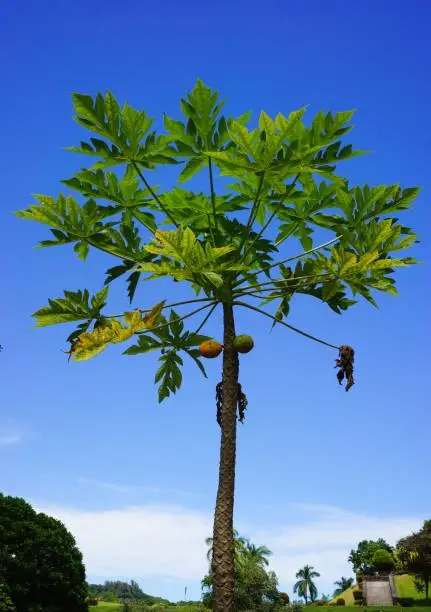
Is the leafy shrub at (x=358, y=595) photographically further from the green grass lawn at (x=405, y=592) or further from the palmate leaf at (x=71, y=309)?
the palmate leaf at (x=71, y=309)

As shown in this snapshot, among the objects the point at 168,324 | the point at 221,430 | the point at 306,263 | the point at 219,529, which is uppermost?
the point at 306,263

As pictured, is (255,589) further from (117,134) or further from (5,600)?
(117,134)

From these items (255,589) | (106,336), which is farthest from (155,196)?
(255,589)

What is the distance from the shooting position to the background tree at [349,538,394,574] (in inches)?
3620

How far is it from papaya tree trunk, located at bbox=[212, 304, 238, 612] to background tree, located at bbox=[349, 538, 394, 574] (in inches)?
3535

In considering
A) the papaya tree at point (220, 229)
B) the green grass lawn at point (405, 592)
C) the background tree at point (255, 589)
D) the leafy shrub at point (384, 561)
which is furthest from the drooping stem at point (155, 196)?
the leafy shrub at point (384, 561)

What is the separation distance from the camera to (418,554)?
54.0 m

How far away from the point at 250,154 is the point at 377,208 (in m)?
2.41

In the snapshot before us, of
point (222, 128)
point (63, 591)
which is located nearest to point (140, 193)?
point (222, 128)

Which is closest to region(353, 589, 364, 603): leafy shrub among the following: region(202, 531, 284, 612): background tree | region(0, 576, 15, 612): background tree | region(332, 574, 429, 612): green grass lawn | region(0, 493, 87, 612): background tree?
region(332, 574, 429, 612): green grass lawn

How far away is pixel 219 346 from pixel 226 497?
5.98 feet

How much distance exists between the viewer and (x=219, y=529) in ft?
23.9

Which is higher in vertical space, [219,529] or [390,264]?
[390,264]

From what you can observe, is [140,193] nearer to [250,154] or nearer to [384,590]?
[250,154]
